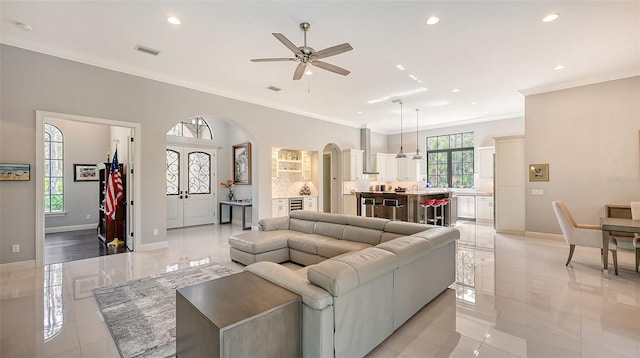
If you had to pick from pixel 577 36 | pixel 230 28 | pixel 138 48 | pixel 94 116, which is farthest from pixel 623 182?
pixel 94 116

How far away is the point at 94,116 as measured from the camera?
15.5 ft

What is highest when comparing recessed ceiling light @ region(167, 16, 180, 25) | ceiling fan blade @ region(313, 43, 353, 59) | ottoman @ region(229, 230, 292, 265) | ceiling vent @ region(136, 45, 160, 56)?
recessed ceiling light @ region(167, 16, 180, 25)

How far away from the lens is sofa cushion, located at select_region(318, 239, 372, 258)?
3647 mm

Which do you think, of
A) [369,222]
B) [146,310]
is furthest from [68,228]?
[369,222]

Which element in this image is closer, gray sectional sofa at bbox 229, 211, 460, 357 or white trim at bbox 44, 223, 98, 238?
gray sectional sofa at bbox 229, 211, 460, 357

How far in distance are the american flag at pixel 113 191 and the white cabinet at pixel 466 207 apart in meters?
9.44

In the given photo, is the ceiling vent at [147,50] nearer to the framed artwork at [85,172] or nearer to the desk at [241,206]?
the desk at [241,206]

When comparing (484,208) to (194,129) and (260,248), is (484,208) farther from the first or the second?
(194,129)

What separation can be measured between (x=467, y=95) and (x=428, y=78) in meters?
1.80

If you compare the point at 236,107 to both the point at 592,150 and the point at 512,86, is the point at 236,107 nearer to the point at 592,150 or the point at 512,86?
the point at 512,86

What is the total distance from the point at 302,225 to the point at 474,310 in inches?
111

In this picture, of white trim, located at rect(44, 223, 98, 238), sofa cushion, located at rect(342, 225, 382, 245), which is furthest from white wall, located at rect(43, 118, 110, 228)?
sofa cushion, located at rect(342, 225, 382, 245)

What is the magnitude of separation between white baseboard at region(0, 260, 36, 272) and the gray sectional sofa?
10.8 ft

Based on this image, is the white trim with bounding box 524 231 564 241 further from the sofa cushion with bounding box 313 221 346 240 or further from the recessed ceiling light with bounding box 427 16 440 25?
the recessed ceiling light with bounding box 427 16 440 25
